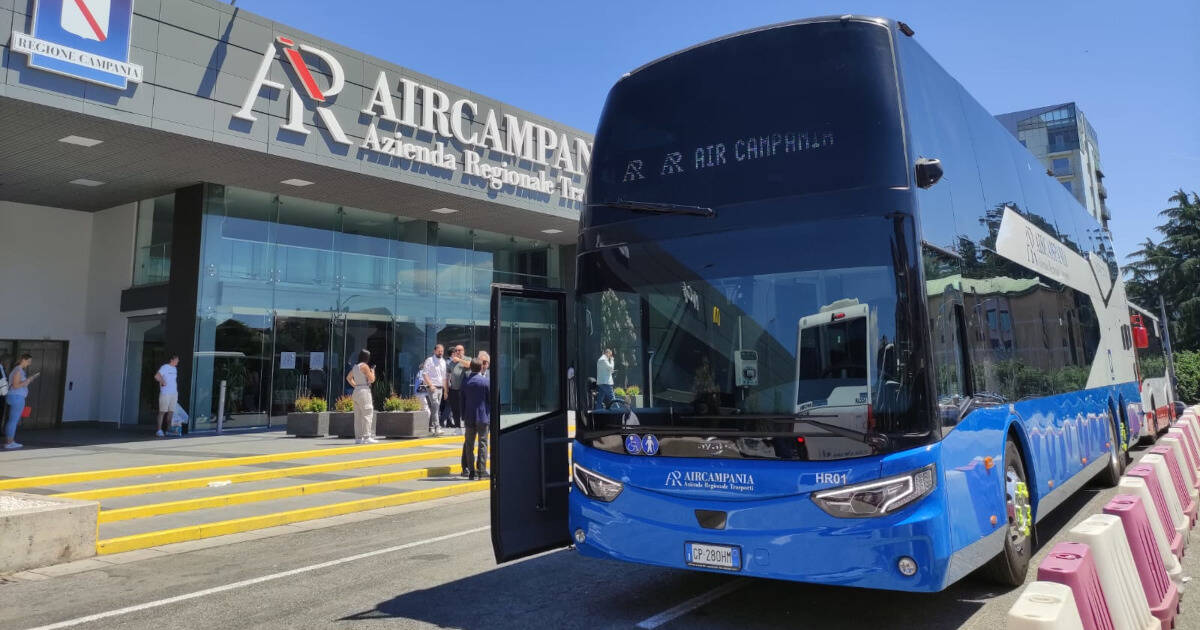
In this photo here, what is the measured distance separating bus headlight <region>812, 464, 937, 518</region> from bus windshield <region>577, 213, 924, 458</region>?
19 centimetres

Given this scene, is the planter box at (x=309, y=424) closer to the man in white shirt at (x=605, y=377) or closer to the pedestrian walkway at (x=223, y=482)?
the pedestrian walkway at (x=223, y=482)

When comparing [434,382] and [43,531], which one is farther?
[434,382]

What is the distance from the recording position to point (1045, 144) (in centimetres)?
8550

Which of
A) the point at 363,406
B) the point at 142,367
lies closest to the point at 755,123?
the point at 363,406

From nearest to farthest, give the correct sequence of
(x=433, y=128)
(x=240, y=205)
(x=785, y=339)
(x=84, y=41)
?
(x=785, y=339)
(x=84, y=41)
(x=433, y=128)
(x=240, y=205)

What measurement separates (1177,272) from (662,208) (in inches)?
2606

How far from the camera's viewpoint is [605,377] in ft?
16.4

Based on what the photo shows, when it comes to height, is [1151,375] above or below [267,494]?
above

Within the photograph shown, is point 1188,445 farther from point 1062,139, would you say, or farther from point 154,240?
point 1062,139

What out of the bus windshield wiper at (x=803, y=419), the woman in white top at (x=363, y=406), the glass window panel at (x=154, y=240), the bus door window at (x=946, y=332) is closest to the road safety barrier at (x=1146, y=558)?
the bus door window at (x=946, y=332)

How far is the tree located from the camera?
53.9 m

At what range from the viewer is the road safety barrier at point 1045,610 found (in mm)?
2740

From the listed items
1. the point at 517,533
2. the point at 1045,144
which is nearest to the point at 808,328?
the point at 517,533

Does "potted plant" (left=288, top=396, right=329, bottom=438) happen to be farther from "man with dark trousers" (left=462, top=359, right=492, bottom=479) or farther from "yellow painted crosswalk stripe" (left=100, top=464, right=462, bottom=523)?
"man with dark trousers" (left=462, top=359, right=492, bottom=479)
